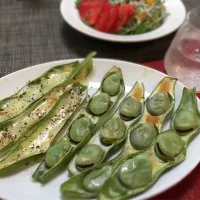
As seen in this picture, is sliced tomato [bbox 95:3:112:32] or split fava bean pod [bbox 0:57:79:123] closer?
split fava bean pod [bbox 0:57:79:123]

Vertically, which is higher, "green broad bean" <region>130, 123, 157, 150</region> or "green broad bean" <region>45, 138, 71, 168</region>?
"green broad bean" <region>130, 123, 157, 150</region>

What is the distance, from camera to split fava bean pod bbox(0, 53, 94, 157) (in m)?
0.97

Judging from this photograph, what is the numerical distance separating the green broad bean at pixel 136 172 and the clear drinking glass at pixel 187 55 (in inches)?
21.2

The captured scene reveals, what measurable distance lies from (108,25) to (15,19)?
583 mm

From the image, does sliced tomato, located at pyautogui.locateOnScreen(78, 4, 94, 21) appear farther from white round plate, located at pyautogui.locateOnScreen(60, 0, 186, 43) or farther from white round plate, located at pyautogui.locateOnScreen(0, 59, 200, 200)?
white round plate, located at pyautogui.locateOnScreen(0, 59, 200, 200)

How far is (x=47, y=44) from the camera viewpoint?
157 centimetres

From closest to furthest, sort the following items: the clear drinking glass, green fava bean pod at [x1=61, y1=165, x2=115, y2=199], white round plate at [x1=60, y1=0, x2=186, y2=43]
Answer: green fava bean pod at [x1=61, y1=165, x2=115, y2=199]
the clear drinking glass
white round plate at [x1=60, y1=0, x2=186, y2=43]

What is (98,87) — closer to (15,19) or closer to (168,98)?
(168,98)

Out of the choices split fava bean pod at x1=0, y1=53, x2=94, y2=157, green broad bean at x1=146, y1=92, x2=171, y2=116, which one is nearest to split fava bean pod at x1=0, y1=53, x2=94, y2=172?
split fava bean pod at x1=0, y1=53, x2=94, y2=157

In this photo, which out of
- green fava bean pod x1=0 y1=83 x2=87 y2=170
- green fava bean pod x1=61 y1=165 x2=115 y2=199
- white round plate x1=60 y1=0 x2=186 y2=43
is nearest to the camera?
green fava bean pod x1=61 y1=165 x2=115 y2=199

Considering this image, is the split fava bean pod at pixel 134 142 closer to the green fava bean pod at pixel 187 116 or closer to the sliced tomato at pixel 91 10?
the green fava bean pod at pixel 187 116

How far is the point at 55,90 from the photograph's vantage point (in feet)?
3.67

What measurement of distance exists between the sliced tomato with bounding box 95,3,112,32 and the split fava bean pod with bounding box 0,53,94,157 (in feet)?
1.10

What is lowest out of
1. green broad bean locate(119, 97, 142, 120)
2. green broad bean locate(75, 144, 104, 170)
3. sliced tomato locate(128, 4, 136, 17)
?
green broad bean locate(75, 144, 104, 170)
